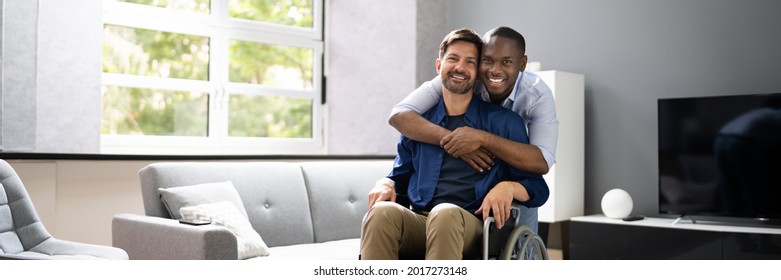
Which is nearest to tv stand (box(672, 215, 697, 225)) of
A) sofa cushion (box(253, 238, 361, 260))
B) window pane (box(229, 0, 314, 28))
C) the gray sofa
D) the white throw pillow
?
the gray sofa

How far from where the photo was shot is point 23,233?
2834mm

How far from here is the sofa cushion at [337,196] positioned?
370 cm

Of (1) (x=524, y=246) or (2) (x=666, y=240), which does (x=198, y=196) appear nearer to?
(1) (x=524, y=246)

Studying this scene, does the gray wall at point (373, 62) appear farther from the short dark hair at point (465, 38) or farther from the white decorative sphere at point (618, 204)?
the short dark hair at point (465, 38)

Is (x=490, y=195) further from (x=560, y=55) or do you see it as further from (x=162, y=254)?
(x=560, y=55)

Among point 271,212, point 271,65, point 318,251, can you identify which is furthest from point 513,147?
point 271,65

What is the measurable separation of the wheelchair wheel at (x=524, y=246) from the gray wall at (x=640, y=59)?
2.36m

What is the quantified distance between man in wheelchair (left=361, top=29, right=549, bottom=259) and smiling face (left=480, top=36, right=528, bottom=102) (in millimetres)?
33

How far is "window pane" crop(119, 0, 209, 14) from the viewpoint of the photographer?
195 inches

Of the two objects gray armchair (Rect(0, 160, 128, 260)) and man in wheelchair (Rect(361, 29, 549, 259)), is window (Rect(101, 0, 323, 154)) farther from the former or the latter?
man in wheelchair (Rect(361, 29, 549, 259))

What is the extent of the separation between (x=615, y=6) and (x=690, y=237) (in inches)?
60.2

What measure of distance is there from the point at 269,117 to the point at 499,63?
10.8ft

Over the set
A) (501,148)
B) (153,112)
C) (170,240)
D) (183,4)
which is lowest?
(170,240)

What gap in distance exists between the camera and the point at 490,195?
2383 millimetres
